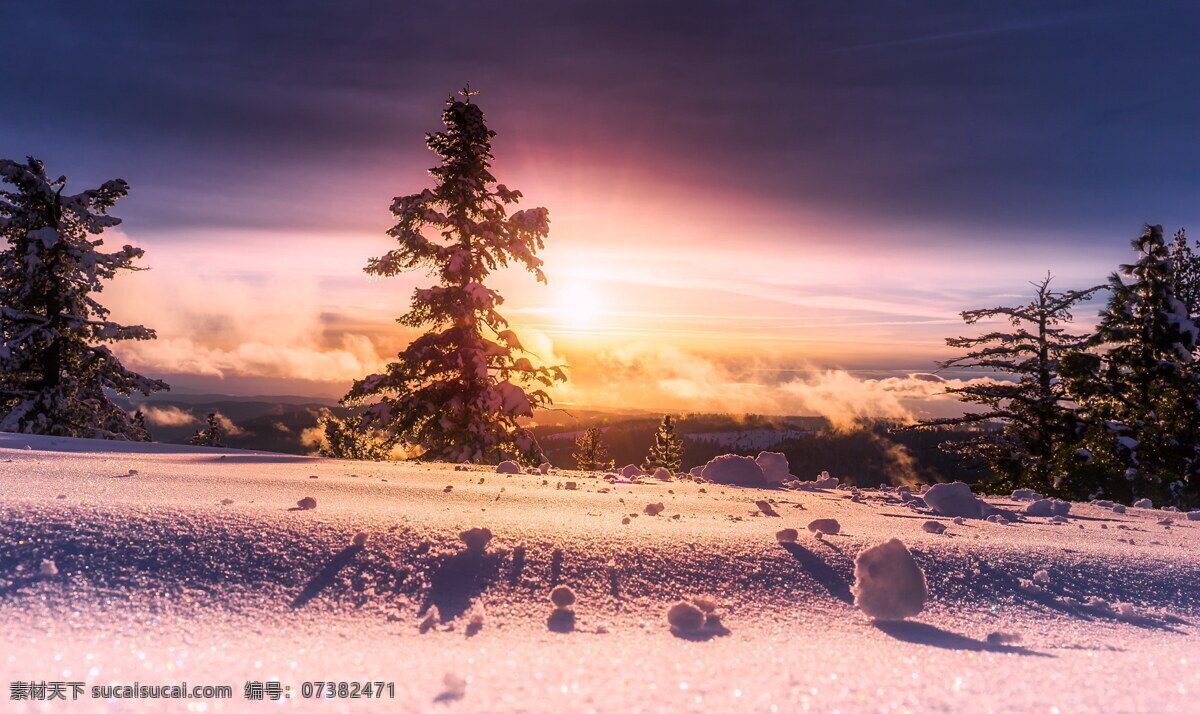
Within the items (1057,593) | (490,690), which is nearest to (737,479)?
(1057,593)

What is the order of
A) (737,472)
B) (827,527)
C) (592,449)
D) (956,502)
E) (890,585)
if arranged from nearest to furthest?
(890,585) → (827,527) → (956,502) → (737,472) → (592,449)

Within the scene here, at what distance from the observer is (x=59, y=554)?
248 centimetres

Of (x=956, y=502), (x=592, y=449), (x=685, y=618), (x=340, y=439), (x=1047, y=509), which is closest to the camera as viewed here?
(x=685, y=618)

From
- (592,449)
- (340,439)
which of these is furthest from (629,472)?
(592,449)

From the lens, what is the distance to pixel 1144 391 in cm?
1509

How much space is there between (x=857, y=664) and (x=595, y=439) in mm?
55520

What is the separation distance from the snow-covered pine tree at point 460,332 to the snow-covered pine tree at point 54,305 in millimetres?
6838

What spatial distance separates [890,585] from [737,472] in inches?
200

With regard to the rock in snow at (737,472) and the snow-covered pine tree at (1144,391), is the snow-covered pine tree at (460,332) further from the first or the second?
the snow-covered pine tree at (1144,391)

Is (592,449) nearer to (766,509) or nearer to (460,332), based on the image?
(460,332)

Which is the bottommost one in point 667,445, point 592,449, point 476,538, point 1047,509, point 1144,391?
point 592,449

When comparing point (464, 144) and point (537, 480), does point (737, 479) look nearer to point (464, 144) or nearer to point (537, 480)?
point (537, 480)

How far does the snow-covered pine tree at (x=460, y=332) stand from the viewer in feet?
43.3

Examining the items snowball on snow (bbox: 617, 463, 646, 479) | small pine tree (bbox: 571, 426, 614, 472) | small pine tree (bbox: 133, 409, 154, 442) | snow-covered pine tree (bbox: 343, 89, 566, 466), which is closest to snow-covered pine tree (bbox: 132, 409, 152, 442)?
small pine tree (bbox: 133, 409, 154, 442)
